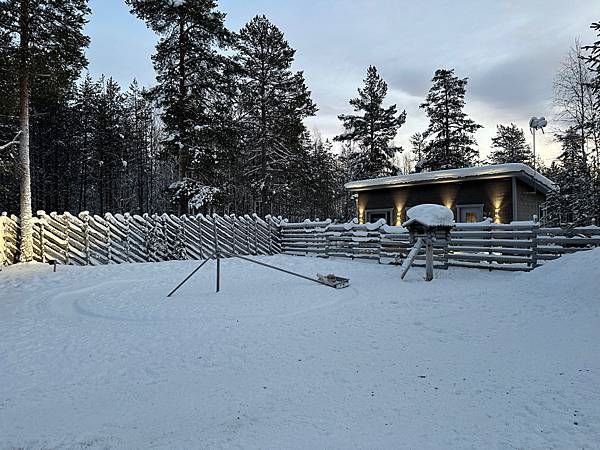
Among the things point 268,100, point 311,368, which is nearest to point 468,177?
point 268,100

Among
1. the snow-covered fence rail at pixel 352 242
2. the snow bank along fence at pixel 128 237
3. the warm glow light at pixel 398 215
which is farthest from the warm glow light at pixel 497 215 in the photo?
the snow bank along fence at pixel 128 237

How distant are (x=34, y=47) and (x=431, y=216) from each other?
43.3ft

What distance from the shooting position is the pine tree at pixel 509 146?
127 ft

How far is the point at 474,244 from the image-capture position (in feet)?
35.6

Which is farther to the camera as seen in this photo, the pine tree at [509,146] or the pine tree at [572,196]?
the pine tree at [509,146]

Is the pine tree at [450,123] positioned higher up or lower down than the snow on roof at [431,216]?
higher up

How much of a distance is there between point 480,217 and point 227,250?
36.4ft

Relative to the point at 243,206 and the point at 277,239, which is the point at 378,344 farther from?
the point at 243,206

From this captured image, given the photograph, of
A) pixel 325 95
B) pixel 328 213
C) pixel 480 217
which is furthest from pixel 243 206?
pixel 480 217

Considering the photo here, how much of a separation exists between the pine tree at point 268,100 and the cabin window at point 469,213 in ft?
37.1

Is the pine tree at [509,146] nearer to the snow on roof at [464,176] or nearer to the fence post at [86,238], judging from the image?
the snow on roof at [464,176]

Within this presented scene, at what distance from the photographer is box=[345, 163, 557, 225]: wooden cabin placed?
14.9 meters

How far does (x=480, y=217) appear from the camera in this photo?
15.7 meters

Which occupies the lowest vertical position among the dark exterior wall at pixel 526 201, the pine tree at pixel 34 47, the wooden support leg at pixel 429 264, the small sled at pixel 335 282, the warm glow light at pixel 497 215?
the small sled at pixel 335 282
